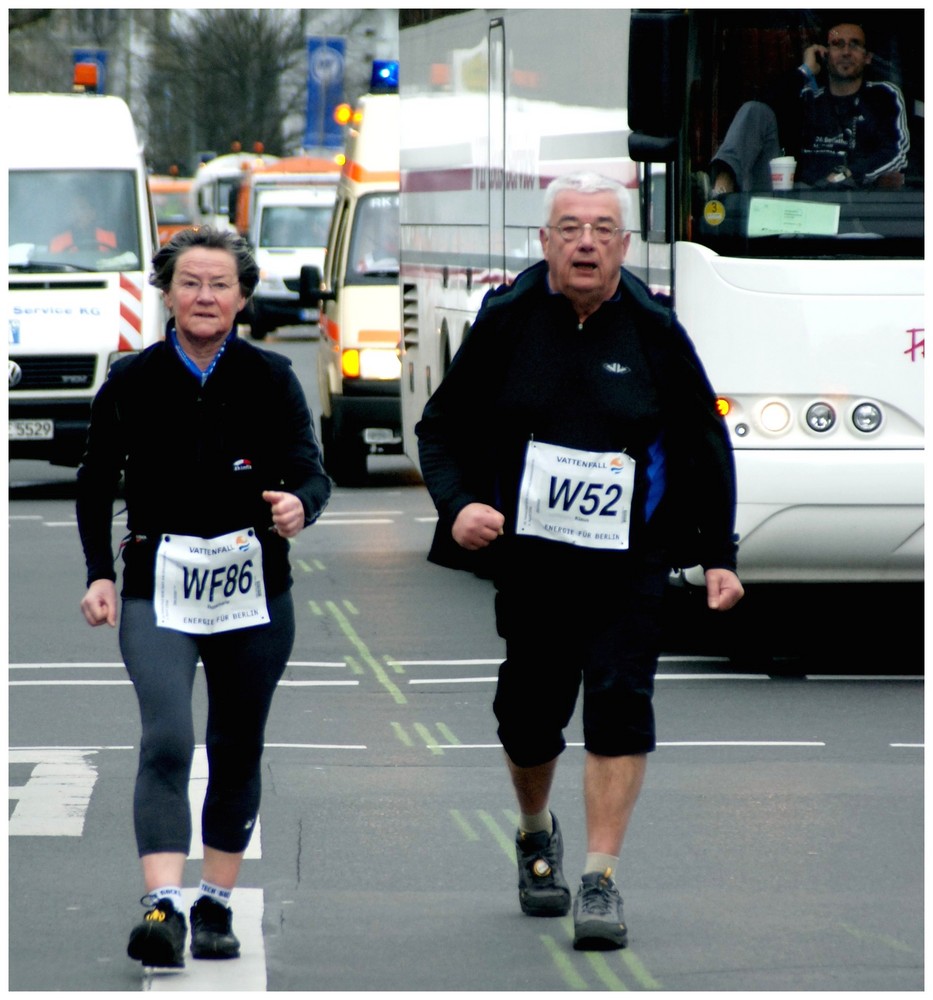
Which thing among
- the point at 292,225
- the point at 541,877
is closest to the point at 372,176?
the point at 541,877

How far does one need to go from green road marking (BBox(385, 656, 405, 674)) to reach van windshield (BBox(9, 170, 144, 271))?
841 centimetres

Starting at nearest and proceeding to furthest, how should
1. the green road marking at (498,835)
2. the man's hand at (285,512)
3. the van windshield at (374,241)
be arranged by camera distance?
the man's hand at (285,512)
the green road marking at (498,835)
the van windshield at (374,241)

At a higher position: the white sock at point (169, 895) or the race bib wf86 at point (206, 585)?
the race bib wf86 at point (206, 585)

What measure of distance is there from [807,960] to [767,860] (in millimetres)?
1163

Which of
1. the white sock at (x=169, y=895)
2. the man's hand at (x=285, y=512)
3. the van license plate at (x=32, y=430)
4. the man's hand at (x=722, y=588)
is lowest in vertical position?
the white sock at (x=169, y=895)

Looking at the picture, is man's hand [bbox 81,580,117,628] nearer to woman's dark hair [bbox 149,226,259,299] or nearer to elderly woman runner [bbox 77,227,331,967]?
elderly woman runner [bbox 77,227,331,967]

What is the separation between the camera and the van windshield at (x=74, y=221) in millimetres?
18516

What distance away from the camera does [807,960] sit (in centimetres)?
554

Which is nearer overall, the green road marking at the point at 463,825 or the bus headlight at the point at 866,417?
the green road marking at the point at 463,825

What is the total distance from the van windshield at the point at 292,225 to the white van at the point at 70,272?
28.3 meters

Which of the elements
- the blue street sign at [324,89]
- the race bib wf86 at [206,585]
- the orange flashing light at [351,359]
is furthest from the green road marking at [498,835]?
the blue street sign at [324,89]

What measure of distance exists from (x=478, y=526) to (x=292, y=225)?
4212 cm

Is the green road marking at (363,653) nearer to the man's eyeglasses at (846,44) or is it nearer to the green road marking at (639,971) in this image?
the man's eyeglasses at (846,44)

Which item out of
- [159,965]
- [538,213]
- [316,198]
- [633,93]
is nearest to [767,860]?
[159,965]
